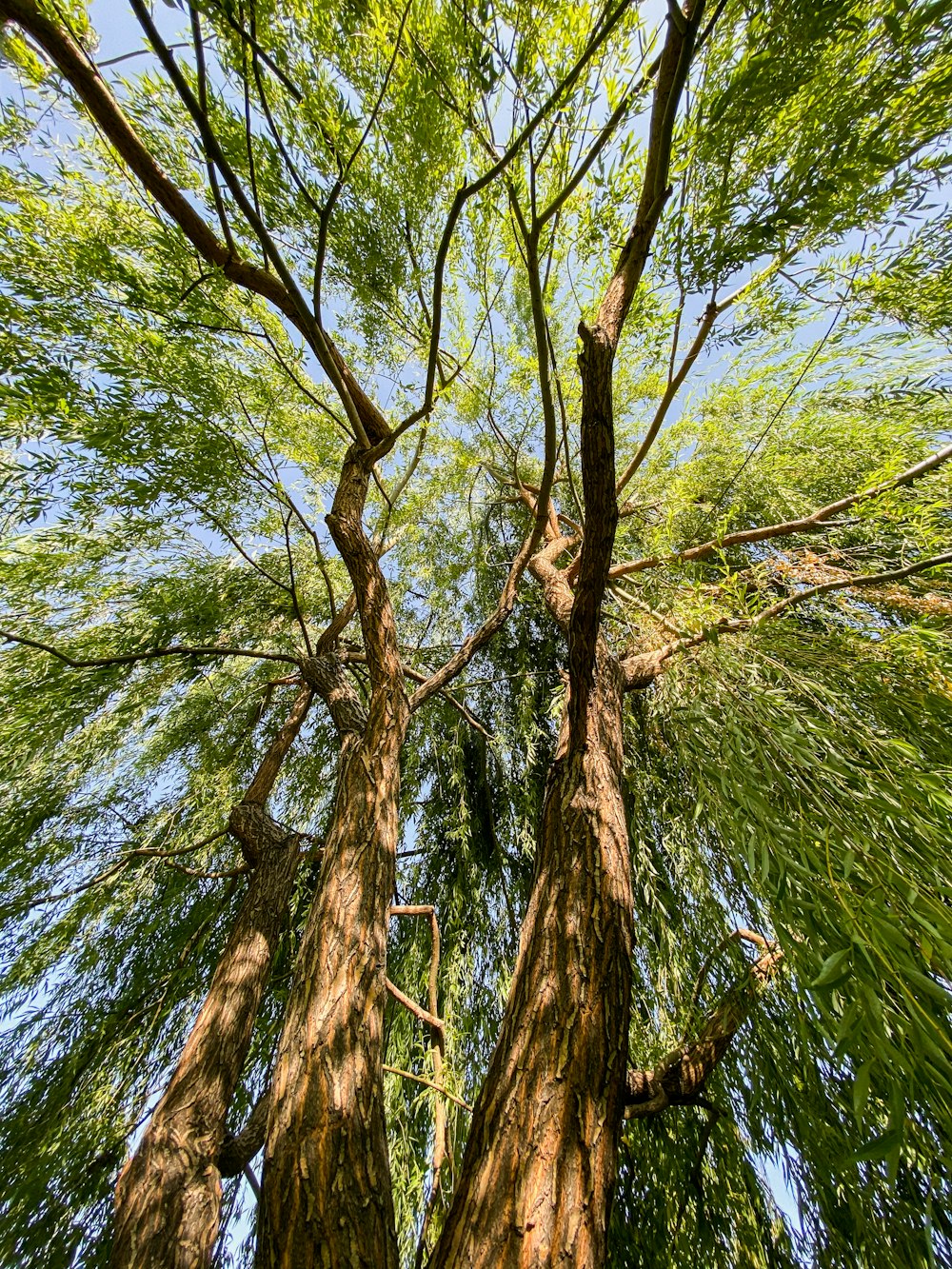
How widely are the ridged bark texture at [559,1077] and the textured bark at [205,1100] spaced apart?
3.69 feet

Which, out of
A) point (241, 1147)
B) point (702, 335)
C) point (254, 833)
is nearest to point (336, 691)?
→ point (254, 833)

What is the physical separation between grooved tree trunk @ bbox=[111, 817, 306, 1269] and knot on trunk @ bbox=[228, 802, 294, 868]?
66 millimetres

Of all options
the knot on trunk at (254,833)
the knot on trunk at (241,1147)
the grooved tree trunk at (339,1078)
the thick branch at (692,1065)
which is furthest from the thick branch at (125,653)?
the thick branch at (692,1065)

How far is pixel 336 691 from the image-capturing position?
5.83ft

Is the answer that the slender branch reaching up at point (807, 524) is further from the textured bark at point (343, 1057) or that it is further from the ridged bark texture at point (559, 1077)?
the textured bark at point (343, 1057)

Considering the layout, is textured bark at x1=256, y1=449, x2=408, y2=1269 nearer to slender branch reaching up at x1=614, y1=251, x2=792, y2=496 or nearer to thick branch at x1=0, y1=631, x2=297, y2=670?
thick branch at x1=0, y1=631, x2=297, y2=670

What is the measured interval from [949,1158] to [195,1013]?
2186 mm

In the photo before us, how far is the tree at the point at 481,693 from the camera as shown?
0.79 meters

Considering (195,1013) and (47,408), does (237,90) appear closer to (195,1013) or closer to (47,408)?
(47,408)

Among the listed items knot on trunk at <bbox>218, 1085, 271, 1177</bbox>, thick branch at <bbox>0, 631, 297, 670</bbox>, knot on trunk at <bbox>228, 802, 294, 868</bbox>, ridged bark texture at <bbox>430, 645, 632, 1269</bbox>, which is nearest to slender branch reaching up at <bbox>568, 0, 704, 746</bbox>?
ridged bark texture at <bbox>430, 645, 632, 1269</bbox>

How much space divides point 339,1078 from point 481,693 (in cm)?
178

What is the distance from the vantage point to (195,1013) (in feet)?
6.29

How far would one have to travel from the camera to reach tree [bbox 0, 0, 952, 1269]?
0.79 metres

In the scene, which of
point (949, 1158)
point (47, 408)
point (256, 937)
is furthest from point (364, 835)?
point (47, 408)
